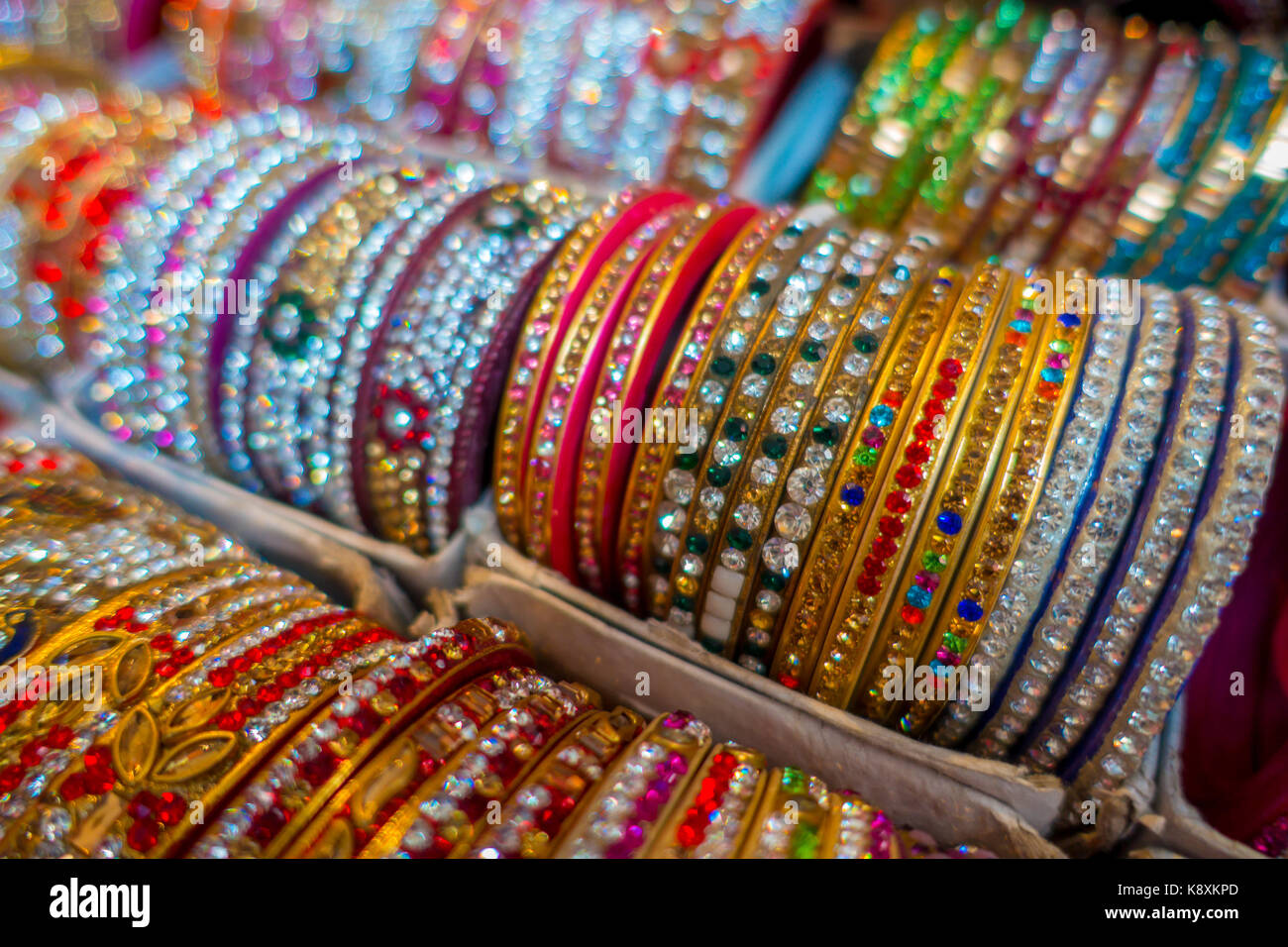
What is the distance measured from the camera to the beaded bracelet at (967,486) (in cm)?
53

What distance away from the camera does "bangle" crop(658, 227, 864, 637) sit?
58 centimetres

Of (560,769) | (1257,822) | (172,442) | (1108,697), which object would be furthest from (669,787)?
(172,442)

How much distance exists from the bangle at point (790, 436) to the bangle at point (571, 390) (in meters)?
0.11

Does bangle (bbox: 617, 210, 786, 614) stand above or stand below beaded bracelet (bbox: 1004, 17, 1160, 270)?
below

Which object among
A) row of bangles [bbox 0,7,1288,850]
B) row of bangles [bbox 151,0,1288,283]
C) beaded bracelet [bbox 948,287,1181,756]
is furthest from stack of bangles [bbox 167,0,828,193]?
beaded bracelet [bbox 948,287,1181,756]

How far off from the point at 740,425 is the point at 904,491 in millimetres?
113

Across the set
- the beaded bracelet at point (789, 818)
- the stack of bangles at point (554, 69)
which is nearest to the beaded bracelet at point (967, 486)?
the beaded bracelet at point (789, 818)

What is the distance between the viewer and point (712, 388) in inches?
23.1

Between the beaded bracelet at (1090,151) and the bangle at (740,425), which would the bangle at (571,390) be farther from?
the beaded bracelet at (1090,151)

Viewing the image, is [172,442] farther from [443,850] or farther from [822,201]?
[822,201]

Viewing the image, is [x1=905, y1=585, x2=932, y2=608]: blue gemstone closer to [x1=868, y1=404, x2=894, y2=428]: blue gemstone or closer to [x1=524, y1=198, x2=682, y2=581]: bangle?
[x1=868, y1=404, x2=894, y2=428]: blue gemstone

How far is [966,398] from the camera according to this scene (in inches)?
21.8

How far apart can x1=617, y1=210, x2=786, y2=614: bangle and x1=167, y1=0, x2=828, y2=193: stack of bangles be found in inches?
16.2

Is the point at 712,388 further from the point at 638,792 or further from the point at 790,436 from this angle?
the point at 638,792
